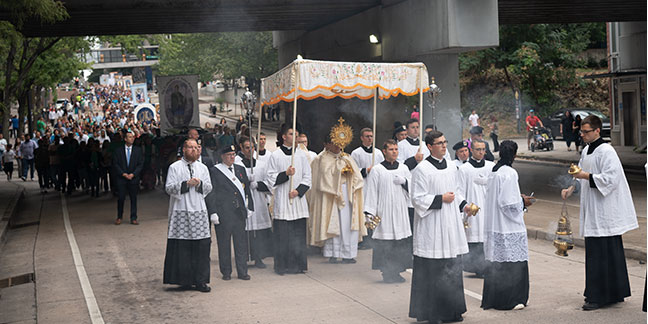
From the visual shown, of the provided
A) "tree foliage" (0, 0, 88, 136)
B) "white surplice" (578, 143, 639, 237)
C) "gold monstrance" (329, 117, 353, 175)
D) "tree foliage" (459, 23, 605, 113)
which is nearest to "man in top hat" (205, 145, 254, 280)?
"gold monstrance" (329, 117, 353, 175)

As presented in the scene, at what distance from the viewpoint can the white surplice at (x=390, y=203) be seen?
1005 cm

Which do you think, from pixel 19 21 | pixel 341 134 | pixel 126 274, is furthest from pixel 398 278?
pixel 19 21

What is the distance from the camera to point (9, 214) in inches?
712

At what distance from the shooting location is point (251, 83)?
194ft

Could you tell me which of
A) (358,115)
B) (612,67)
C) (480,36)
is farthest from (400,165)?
(612,67)

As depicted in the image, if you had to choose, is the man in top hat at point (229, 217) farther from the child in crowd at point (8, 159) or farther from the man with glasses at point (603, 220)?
the child in crowd at point (8, 159)

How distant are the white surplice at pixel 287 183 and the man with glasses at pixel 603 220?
3848 mm

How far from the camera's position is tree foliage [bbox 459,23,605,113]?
132 feet

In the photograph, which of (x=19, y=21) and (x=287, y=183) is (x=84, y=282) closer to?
(x=287, y=183)

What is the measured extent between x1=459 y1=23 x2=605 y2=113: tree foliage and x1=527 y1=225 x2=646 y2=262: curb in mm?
27811

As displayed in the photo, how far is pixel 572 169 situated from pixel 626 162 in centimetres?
1789

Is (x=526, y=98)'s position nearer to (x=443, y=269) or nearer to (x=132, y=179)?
(x=132, y=179)

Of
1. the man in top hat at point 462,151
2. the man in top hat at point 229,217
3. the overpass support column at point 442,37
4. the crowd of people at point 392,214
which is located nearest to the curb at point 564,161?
the overpass support column at point 442,37

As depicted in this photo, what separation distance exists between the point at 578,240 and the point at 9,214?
41.4 feet
